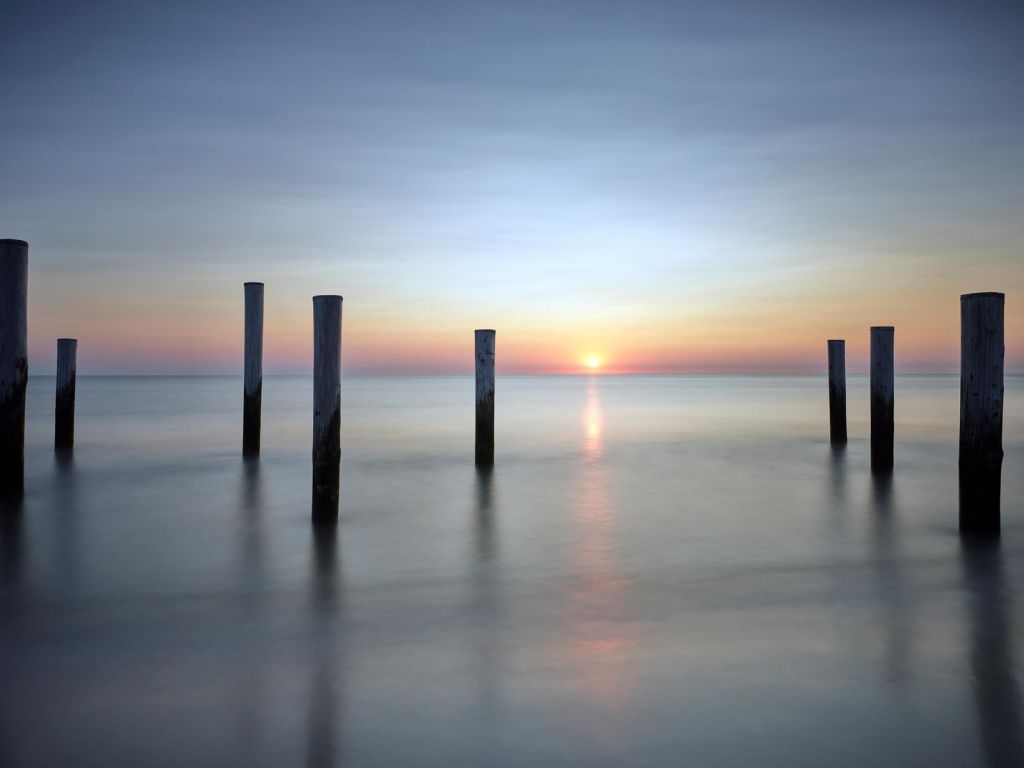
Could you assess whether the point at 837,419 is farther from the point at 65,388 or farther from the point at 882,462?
the point at 65,388

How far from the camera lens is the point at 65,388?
13203 mm

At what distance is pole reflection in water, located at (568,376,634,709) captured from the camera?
3.57 m

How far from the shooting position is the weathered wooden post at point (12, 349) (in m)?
7.23

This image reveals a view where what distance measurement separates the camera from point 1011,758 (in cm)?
278

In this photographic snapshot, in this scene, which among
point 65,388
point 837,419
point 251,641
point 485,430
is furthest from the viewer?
point 837,419

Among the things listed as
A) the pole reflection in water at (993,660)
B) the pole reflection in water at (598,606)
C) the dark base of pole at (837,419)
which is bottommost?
the pole reflection in water at (598,606)

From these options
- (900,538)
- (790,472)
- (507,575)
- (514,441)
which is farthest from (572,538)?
(514,441)

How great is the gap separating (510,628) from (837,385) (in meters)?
11.5

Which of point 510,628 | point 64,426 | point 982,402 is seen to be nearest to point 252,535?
point 510,628

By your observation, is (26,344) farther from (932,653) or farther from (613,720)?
(932,653)

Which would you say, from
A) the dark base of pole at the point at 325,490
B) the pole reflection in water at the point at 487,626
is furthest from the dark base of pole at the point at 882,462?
the dark base of pole at the point at 325,490

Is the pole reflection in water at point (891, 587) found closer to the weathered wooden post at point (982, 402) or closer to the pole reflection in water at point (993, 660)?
the pole reflection in water at point (993, 660)

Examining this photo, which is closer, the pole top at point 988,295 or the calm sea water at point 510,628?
the calm sea water at point 510,628

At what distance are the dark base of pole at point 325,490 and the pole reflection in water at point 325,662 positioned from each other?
2.74 feet
